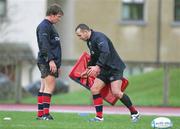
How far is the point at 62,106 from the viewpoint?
2184 cm

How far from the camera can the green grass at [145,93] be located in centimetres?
2320

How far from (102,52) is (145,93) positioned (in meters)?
11.7

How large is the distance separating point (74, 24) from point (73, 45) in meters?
1.04

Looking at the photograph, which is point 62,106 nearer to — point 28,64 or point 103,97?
point 28,64

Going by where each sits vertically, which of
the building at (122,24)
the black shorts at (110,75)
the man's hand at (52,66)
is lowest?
the black shorts at (110,75)

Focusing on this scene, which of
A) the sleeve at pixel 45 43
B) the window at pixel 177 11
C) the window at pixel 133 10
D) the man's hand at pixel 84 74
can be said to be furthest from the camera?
the window at pixel 177 11

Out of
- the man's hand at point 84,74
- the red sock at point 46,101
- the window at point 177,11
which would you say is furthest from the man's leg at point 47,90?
the window at point 177,11

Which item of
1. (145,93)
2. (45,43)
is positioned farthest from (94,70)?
(145,93)

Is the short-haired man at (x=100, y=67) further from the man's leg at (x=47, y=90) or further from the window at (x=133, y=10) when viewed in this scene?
the window at (x=133, y=10)

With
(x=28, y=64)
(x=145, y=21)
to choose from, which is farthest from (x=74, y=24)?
(x=28, y=64)

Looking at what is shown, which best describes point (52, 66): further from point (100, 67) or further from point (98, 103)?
point (98, 103)

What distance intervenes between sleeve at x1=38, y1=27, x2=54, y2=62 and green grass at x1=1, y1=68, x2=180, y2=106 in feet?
30.2

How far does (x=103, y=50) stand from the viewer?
43.3 feet

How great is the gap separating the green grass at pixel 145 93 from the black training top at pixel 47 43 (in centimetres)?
904
